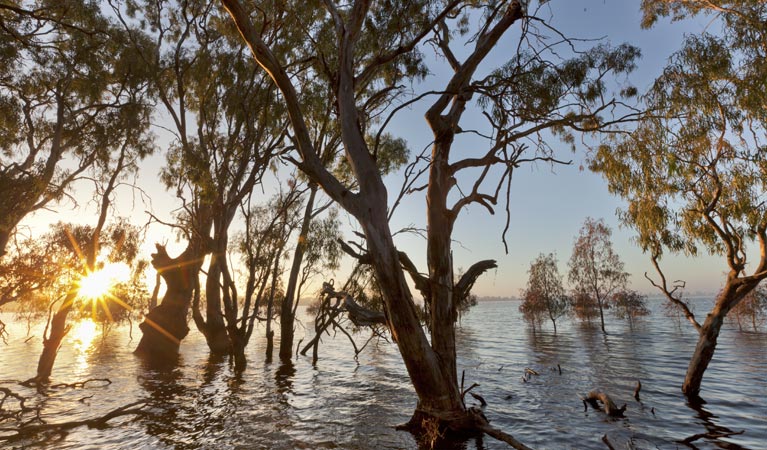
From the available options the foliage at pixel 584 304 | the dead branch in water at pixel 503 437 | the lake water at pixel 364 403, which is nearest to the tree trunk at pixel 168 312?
the lake water at pixel 364 403

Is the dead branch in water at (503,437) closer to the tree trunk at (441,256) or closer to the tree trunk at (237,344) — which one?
the tree trunk at (441,256)

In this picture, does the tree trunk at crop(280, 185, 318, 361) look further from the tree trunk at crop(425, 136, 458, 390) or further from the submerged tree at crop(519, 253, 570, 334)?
the submerged tree at crop(519, 253, 570, 334)

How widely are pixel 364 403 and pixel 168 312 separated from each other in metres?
17.3

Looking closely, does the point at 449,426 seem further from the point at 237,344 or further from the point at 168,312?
the point at 168,312

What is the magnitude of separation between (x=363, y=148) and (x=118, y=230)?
776 inches

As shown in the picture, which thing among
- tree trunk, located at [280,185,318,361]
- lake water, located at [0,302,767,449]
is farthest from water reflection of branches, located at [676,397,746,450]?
tree trunk, located at [280,185,318,361]

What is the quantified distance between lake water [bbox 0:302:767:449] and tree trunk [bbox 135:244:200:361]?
1594 mm

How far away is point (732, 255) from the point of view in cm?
1104

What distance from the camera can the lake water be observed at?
342 inches

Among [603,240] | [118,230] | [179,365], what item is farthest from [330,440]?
[603,240]

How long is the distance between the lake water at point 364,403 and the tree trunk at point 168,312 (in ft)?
5.23

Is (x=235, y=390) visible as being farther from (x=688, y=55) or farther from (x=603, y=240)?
(x=603, y=240)

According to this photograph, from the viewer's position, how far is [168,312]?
24094 millimetres

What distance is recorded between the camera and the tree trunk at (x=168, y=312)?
24.0 m
